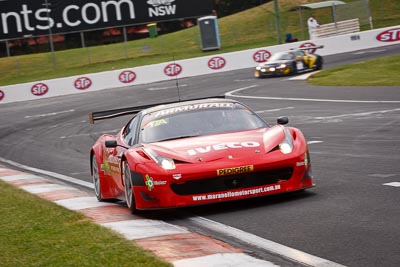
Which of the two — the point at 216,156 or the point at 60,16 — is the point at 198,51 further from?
the point at 216,156

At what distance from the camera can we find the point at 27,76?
56.5m

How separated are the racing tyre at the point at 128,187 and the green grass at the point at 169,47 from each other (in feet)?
145

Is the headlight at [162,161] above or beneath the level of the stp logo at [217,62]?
beneath

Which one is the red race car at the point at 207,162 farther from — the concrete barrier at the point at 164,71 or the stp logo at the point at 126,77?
the stp logo at the point at 126,77

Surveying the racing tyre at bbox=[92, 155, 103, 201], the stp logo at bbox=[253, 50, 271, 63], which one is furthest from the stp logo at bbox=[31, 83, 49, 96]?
the racing tyre at bbox=[92, 155, 103, 201]

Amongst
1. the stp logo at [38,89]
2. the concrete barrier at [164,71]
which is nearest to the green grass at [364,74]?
the concrete barrier at [164,71]

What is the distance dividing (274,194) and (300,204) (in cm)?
57

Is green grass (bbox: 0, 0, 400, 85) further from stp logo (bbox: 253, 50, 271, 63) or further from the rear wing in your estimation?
the rear wing

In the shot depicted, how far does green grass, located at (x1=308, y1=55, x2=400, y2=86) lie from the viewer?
30.8 meters

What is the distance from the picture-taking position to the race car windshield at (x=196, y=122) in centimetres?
1064

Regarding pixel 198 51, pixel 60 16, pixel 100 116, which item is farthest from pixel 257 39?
pixel 100 116

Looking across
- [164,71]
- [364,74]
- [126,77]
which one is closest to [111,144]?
[364,74]

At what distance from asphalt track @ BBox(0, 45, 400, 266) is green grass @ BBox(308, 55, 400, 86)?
1.03 meters

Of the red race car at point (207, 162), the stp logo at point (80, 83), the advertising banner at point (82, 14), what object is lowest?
the red race car at point (207, 162)
